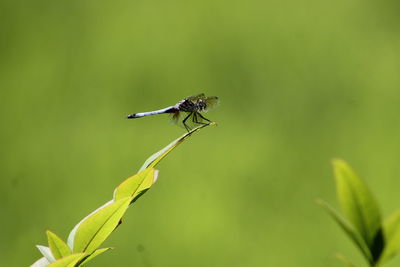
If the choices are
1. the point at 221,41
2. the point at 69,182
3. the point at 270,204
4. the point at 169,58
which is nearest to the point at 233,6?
the point at 221,41

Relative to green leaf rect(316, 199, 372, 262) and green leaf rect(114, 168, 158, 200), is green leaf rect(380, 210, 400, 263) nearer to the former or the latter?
green leaf rect(316, 199, 372, 262)

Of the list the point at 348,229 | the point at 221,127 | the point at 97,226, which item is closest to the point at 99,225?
the point at 97,226

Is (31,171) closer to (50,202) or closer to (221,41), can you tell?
(50,202)

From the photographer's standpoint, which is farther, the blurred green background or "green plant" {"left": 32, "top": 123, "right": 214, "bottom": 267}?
the blurred green background

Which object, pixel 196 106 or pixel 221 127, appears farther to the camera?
pixel 221 127

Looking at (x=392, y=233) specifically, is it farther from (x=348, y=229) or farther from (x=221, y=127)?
(x=221, y=127)

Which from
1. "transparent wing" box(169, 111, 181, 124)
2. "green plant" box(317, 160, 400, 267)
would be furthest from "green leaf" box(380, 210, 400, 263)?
"transparent wing" box(169, 111, 181, 124)
